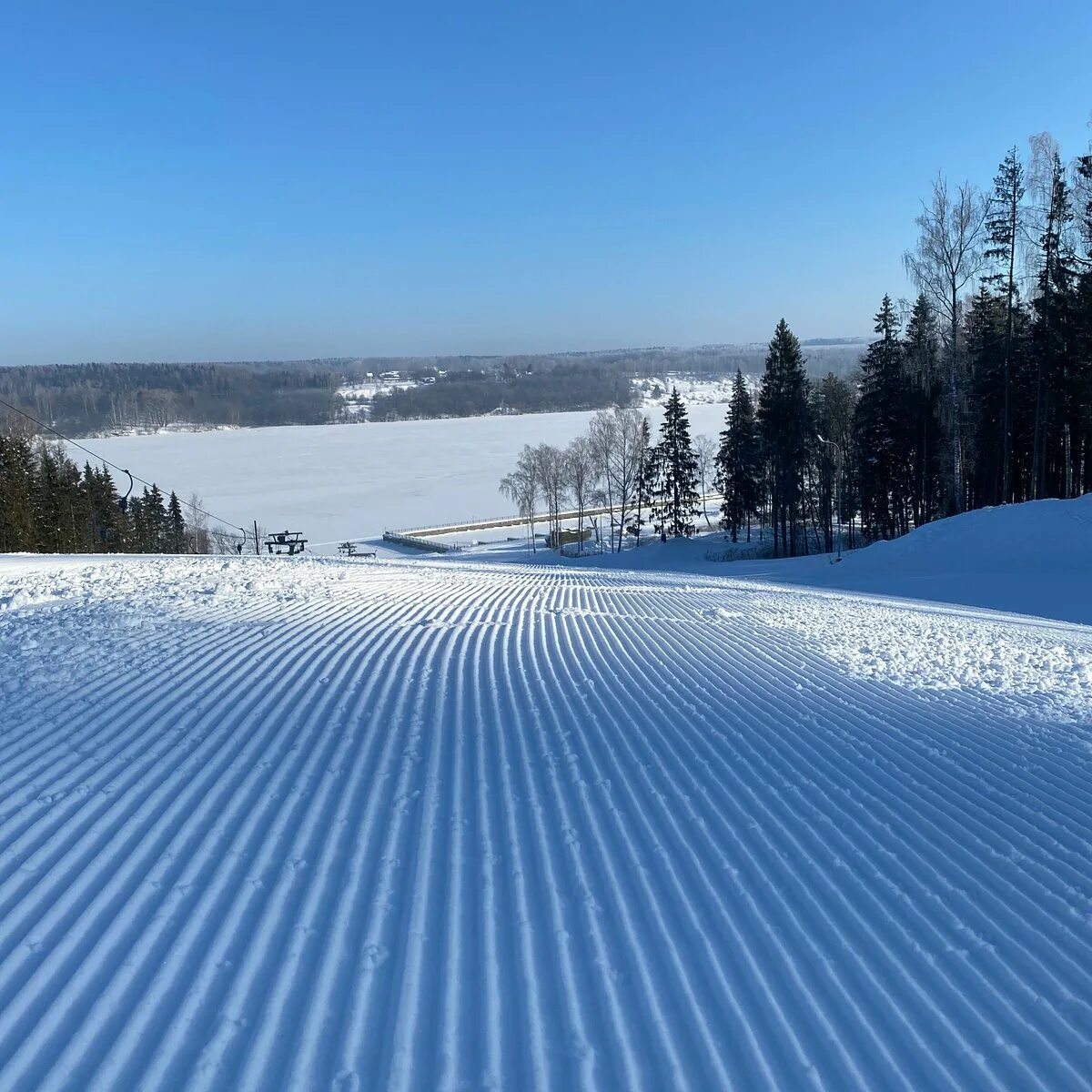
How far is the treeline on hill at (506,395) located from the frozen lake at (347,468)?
18864 millimetres

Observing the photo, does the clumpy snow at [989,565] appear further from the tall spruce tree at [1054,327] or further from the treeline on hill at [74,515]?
the treeline on hill at [74,515]

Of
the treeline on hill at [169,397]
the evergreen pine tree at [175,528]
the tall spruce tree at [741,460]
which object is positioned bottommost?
the evergreen pine tree at [175,528]

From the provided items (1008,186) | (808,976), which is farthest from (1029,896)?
(1008,186)

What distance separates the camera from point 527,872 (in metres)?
4.22

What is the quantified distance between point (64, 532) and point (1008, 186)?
144 ft

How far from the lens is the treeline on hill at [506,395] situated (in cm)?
14012

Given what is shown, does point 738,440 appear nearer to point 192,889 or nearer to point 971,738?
point 971,738

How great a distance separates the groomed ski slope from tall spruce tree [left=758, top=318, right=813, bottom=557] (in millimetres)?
27056

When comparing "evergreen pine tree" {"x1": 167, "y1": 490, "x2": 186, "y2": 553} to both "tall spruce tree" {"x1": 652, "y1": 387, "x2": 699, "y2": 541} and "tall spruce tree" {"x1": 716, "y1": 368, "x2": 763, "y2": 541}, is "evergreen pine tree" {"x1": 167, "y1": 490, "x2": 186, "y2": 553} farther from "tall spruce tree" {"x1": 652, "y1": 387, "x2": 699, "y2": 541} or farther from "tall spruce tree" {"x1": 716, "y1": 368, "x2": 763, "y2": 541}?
"tall spruce tree" {"x1": 716, "y1": 368, "x2": 763, "y2": 541}

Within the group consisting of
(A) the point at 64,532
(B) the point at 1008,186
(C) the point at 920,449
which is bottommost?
(A) the point at 64,532

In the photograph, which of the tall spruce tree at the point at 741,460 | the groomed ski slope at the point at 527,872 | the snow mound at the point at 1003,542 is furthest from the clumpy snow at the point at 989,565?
the tall spruce tree at the point at 741,460

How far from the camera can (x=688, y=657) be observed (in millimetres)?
9078

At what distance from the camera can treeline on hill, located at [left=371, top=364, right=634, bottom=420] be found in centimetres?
14012

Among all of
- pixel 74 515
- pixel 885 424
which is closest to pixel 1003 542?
pixel 885 424
